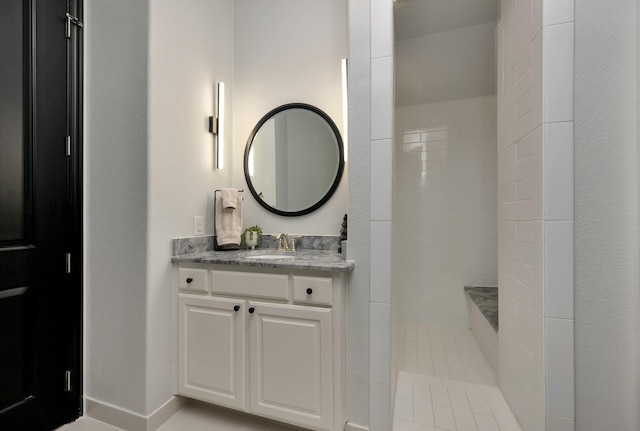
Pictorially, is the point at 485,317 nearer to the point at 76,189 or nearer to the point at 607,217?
the point at 607,217

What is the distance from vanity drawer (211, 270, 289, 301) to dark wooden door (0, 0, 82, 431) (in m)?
0.85

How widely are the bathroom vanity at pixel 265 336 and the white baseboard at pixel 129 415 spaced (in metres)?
0.10

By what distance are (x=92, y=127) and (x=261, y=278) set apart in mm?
1375

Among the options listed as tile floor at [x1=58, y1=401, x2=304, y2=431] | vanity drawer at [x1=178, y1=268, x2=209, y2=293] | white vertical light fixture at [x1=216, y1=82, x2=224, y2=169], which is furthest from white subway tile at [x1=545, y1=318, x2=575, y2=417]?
white vertical light fixture at [x1=216, y1=82, x2=224, y2=169]

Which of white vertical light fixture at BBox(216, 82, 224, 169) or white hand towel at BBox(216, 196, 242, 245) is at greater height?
white vertical light fixture at BBox(216, 82, 224, 169)

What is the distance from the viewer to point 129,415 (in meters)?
1.51

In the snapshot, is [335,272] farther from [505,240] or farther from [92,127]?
[92,127]

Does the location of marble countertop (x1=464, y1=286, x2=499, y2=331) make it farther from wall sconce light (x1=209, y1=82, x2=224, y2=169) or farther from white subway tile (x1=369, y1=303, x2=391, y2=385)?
wall sconce light (x1=209, y1=82, x2=224, y2=169)

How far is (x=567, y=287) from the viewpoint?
3.71ft

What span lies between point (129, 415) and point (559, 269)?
7.40 feet

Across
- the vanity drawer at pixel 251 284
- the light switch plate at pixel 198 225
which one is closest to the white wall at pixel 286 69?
the light switch plate at pixel 198 225

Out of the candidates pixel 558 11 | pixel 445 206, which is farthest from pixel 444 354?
pixel 558 11

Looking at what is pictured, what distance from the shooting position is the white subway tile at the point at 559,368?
3.70 feet

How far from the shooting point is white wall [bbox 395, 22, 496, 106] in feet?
7.31
